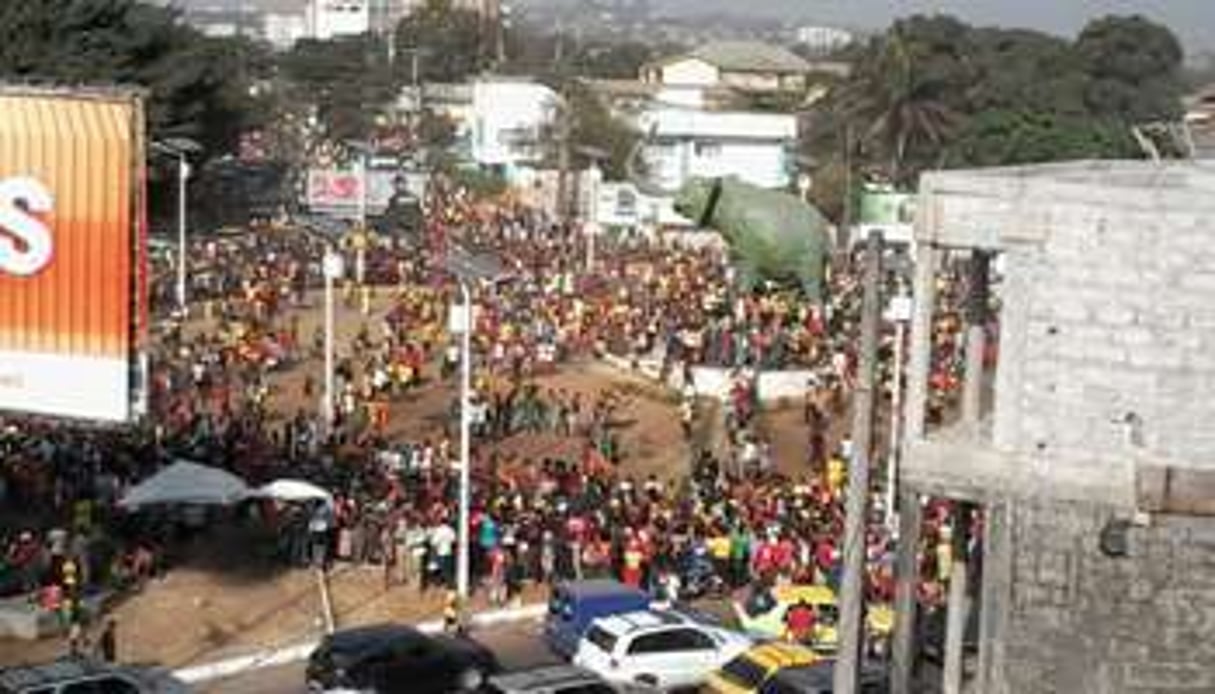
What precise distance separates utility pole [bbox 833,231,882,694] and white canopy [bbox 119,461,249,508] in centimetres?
1573

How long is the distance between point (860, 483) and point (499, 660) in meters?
10.8

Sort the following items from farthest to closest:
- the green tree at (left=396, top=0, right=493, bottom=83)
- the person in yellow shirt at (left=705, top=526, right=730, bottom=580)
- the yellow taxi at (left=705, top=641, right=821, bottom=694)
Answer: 1. the green tree at (left=396, top=0, right=493, bottom=83)
2. the person in yellow shirt at (left=705, top=526, right=730, bottom=580)
3. the yellow taxi at (left=705, top=641, right=821, bottom=694)

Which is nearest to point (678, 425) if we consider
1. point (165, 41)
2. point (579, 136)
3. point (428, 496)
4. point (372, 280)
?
point (428, 496)

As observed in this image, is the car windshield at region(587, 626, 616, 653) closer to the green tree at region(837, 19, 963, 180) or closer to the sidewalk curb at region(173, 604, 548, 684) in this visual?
the sidewalk curb at region(173, 604, 548, 684)

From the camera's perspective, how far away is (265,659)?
29125 mm

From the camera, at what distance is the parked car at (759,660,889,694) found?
24.8 metres

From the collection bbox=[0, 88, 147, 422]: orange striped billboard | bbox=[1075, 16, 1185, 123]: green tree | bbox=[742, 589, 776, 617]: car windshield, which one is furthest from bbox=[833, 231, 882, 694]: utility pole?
bbox=[1075, 16, 1185, 123]: green tree

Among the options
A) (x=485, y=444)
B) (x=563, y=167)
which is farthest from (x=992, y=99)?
(x=485, y=444)

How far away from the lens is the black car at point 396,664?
26766mm

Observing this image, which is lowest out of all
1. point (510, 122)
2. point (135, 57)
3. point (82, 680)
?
point (82, 680)

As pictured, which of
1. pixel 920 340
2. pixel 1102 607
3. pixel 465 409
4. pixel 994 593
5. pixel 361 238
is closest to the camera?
pixel 1102 607

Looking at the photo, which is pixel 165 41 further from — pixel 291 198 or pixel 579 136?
pixel 579 136

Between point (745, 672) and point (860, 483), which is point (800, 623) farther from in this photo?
point (860, 483)

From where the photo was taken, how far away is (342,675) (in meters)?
26.8
